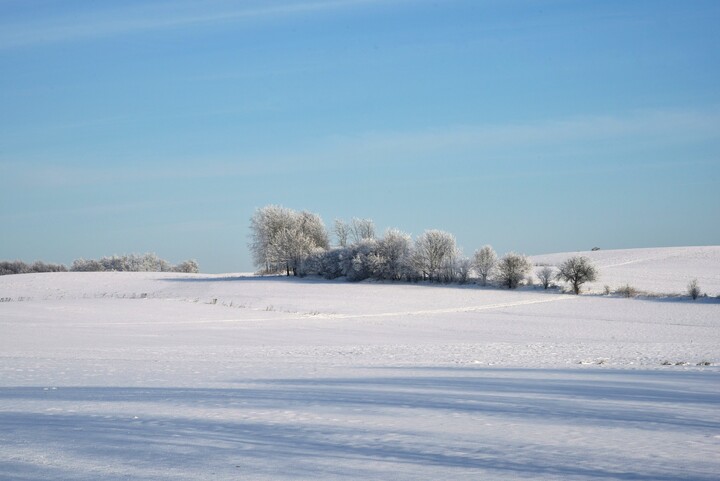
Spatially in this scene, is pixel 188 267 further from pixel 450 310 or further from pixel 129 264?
pixel 450 310

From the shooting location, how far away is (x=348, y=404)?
1211 centimetres

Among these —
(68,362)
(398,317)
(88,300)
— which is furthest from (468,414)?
(88,300)

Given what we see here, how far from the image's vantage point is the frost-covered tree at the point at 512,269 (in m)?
63.2

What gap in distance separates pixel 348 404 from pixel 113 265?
11176cm

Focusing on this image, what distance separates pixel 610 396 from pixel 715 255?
Answer: 82.4 meters

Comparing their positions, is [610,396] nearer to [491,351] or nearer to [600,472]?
[600,472]

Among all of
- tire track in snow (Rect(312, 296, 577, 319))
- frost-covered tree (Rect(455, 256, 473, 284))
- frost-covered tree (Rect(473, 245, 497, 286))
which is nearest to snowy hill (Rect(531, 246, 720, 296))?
tire track in snow (Rect(312, 296, 577, 319))

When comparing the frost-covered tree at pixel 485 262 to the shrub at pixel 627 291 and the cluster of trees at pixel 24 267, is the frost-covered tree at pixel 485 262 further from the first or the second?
the cluster of trees at pixel 24 267

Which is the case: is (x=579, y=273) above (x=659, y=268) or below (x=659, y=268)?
below

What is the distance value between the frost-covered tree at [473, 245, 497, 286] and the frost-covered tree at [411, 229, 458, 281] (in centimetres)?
283

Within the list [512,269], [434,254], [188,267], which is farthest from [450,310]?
[188,267]

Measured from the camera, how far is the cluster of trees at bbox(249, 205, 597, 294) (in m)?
63.6

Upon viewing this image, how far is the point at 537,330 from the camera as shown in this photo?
37188 millimetres

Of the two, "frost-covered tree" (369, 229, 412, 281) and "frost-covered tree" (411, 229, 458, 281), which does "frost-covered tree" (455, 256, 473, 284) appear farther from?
"frost-covered tree" (369, 229, 412, 281)
